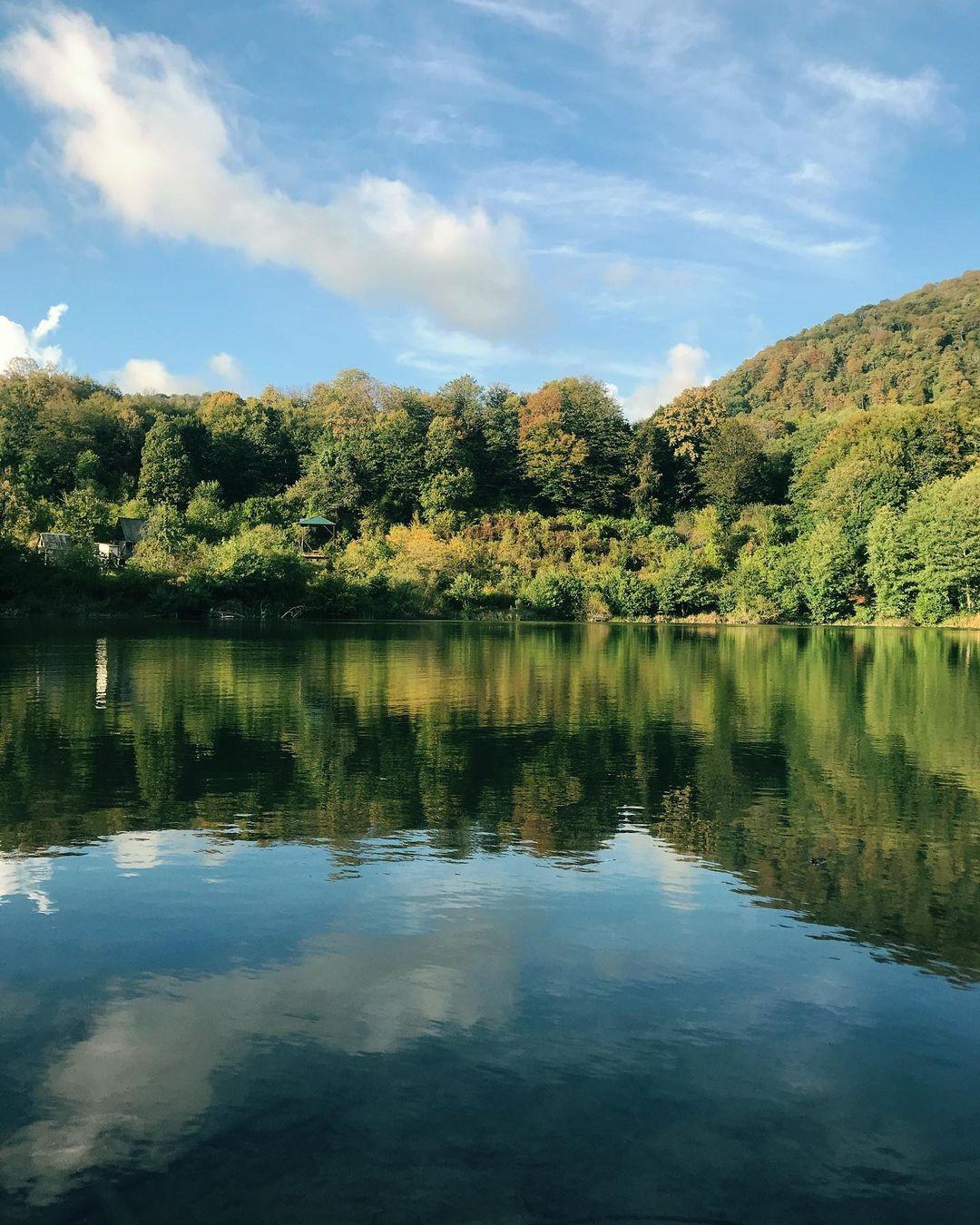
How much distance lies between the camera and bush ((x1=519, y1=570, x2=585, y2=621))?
2354 inches

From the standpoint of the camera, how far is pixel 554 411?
258 feet

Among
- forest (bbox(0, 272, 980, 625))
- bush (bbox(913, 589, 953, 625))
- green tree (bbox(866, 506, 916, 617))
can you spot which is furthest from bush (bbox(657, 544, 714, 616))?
bush (bbox(913, 589, 953, 625))

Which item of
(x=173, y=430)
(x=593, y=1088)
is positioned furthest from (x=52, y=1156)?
(x=173, y=430)

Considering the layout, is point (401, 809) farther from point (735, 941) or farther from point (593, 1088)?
point (593, 1088)

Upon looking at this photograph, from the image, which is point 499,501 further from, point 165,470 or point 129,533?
point 129,533

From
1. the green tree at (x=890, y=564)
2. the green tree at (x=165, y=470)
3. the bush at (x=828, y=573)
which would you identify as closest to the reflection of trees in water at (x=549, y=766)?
the green tree at (x=890, y=564)

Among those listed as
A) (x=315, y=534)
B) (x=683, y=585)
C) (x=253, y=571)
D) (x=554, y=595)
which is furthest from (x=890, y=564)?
(x=315, y=534)

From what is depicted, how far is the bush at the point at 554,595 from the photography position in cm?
5978

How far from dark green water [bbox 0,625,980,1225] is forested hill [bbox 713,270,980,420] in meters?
73.7

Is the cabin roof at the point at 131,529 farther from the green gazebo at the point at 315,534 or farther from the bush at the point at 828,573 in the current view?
the bush at the point at 828,573

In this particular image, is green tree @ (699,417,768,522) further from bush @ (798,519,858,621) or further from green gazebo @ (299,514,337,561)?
green gazebo @ (299,514,337,561)

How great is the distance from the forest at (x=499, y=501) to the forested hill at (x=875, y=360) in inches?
29.8

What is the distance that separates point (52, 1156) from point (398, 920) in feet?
9.41

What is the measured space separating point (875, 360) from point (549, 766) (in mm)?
101379
